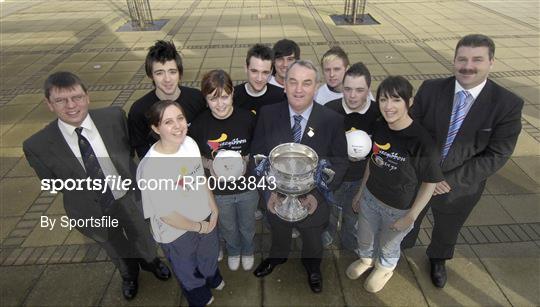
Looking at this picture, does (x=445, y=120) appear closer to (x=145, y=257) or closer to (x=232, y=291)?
(x=232, y=291)

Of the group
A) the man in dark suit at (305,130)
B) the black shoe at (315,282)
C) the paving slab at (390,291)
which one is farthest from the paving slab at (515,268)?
the man in dark suit at (305,130)

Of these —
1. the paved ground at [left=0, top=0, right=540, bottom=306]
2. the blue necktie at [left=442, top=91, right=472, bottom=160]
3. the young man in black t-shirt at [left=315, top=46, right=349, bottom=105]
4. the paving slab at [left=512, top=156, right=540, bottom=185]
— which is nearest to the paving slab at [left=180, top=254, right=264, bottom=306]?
the paved ground at [left=0, top=0, right=540, bottom=306]

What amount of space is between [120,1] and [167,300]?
20884mm

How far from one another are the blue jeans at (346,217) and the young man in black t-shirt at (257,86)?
4.31 feet

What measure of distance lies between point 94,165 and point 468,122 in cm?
358

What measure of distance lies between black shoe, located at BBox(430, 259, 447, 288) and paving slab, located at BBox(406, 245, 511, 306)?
5cm

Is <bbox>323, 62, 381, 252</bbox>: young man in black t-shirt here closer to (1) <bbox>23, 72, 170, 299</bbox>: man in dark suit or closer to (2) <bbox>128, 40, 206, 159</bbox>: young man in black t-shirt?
(2) <bbox>128, 40, 206, 159</bbox>: young man in black t-shirt

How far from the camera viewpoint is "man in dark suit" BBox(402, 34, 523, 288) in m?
2.93

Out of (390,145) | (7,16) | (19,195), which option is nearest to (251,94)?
(390,145)

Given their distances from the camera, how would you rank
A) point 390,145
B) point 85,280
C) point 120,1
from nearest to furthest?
1. point 390,145
2. point 85,280
3. point 120,1

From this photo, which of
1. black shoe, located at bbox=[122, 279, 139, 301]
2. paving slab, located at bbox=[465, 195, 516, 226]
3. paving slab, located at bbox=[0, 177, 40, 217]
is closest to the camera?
black shoe, located at bbox=[122, 279, 139, 301]

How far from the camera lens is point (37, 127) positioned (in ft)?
23.0

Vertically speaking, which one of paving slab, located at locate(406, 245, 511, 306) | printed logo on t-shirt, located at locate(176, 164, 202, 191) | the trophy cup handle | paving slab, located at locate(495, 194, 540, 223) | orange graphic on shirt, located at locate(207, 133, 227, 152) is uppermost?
orange graphic on shirt, located at locate(207, 133, 227, 152)

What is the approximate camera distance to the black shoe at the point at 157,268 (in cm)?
375
